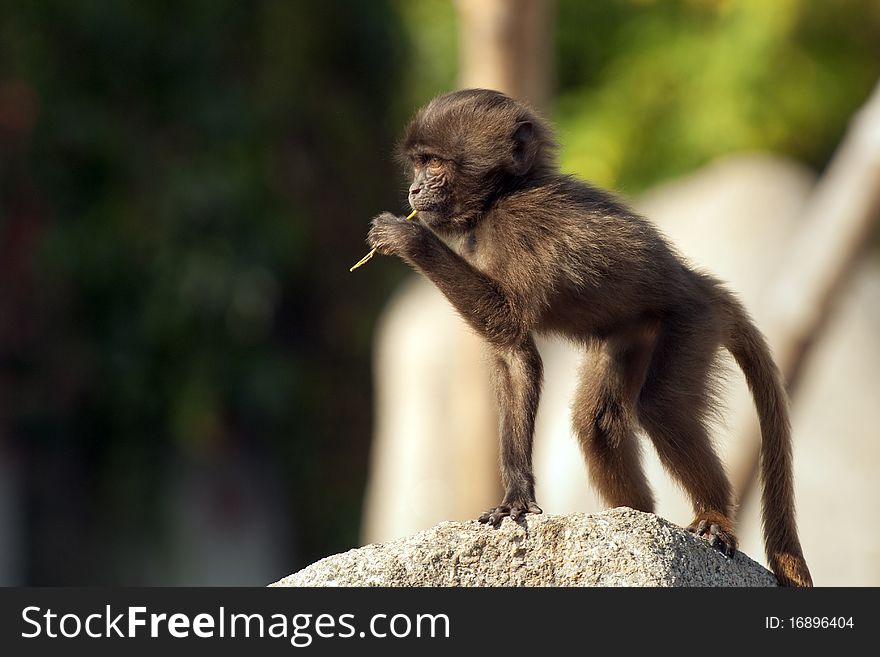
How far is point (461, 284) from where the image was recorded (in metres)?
5.43

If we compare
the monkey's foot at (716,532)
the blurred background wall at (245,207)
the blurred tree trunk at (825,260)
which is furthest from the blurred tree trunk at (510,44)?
the monkey's foot at (716,532)

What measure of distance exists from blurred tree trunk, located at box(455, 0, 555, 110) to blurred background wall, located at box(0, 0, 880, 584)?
3.06 metres

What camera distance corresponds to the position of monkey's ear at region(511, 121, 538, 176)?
225 inches

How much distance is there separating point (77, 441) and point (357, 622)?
12163 millimetres

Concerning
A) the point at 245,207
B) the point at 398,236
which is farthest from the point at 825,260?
the point at 245,207

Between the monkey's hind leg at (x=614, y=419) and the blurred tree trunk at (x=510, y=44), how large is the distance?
17.4ft

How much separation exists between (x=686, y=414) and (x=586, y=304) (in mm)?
592

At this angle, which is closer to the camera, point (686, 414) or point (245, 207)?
point (686, 414)

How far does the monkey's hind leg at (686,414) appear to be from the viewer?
558cm

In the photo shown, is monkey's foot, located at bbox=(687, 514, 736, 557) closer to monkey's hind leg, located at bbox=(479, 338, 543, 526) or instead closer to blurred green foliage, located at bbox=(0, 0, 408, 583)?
monkey's hind leg, located at bbox=(479, 338, 543, 526)

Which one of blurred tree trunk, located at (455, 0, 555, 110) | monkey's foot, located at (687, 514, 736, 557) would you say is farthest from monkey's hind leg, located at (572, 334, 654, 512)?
blurred tree trunk, located at (455, 0, 555, 110)

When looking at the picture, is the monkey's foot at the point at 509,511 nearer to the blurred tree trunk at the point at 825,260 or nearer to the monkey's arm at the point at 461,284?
the monkey's arm at the point at 461,284

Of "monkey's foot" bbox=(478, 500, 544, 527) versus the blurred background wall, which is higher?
the blurred background wall

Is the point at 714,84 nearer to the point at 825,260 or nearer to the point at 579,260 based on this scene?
the point at 825,260
